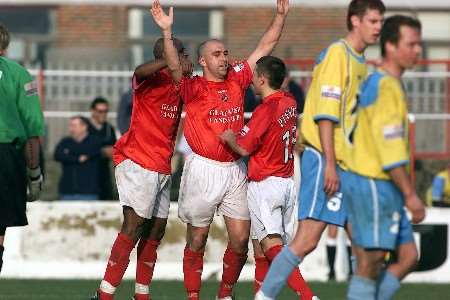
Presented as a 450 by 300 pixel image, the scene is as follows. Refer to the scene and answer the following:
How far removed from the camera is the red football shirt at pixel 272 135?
37.6ft

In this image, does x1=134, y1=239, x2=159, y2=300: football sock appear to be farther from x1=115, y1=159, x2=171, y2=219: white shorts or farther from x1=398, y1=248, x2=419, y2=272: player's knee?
x1=398, y1=248, x2=419, y2=272: player's knee

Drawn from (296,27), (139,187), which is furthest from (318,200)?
(296,27)

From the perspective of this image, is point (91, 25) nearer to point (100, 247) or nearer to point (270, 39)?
point (100, 247)

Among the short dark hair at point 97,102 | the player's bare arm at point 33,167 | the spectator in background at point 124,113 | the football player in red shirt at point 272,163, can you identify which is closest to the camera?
→ the player's bare arm at point 33,167

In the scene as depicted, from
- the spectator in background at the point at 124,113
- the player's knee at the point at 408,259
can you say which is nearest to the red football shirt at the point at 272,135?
the player's knee at the point at 408,259

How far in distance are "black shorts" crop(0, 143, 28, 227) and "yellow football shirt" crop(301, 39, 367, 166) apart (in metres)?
2.46

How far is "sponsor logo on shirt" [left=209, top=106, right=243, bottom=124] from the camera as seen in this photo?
11.6m

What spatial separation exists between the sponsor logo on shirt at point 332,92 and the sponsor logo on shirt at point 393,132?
116cm

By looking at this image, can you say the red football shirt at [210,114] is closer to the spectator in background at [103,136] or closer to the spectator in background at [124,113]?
the spectator in background at [124,113]

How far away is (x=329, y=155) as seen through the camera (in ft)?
31.8

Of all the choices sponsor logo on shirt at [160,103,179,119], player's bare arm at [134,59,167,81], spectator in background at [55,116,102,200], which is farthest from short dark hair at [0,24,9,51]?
spectator in background at [55,116,102,200]

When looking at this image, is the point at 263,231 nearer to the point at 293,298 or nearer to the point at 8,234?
the point at 293,298

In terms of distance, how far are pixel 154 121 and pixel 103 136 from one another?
6991 millimetres

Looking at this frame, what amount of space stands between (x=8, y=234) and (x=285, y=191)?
6.18 meters
